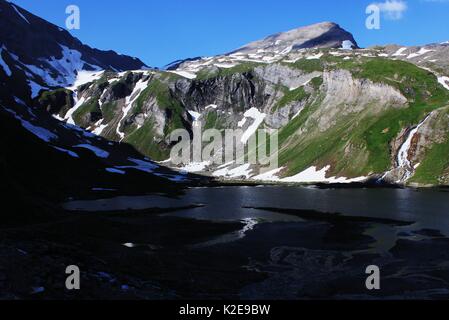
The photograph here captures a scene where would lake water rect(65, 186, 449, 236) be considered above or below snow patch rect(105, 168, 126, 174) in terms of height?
below

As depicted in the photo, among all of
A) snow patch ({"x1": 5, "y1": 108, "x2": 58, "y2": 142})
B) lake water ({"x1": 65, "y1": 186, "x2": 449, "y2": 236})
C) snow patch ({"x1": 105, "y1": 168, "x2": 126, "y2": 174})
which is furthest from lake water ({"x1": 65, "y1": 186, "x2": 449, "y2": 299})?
snow patch ({"x1": 5, "y1": 108, "x2": 58, "y2": 142})

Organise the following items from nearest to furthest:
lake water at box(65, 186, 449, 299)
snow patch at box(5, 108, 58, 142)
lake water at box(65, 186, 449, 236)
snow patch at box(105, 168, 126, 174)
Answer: lake water at box(65, 186, 449, 299) < lake water at box(65, 186, 449, 236) < snow patch at box(105, 168, 126, 174) < snow patch at box(5, 108, 58, 142)

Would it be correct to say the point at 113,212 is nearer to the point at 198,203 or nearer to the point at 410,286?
the point at 198,203

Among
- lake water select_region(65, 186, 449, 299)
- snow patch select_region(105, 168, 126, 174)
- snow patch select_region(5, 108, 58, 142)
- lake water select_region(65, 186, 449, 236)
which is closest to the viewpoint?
lake water select_region(65, 186, 449, 299)

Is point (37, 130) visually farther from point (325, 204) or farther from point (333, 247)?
point (333, 247)

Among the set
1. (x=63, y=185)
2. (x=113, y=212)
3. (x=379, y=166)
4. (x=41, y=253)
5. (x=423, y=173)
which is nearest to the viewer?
(x=41, y=253)

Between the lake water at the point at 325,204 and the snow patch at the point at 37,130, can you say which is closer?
the lake water at the point at 325,204

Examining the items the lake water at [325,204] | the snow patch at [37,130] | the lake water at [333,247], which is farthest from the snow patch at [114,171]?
the lake water at [333,247]

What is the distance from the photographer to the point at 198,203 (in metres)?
128

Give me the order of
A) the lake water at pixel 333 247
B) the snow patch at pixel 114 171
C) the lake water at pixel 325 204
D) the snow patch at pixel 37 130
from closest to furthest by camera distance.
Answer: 1. the lake water at pixel 333 247
2. the lake water at pixel 325 204
3. the snow patch at pixel 114 171
4. the snow patch at pixel 37 130

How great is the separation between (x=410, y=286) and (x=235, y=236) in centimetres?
3289

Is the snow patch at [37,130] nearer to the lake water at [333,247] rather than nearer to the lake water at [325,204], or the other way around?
the lake water at [325,204]

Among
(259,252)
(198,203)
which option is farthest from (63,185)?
(259,252)

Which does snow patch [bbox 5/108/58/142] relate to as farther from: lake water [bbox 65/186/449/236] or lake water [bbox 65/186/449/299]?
lake water [bbox 65/186/449/299]
